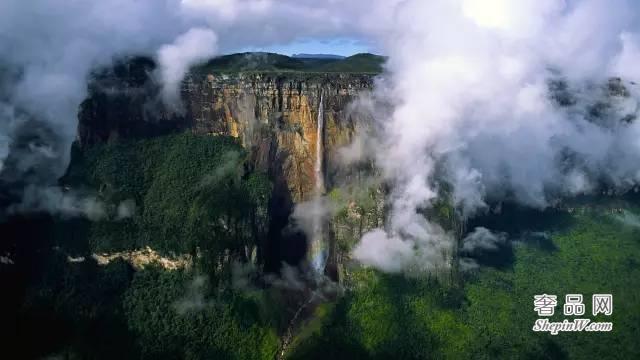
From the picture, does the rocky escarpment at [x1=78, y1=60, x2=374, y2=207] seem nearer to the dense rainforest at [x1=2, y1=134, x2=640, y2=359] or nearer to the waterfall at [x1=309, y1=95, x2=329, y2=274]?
the waterfall at [x1=309, y1=95, x2=329, y2=274]

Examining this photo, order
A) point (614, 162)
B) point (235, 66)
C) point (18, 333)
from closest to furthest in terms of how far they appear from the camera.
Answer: point (18, 333) → point (235, 66) → point (614, 162)

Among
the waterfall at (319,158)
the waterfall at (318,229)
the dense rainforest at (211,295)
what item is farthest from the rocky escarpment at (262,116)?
the dense rainforest at (211,295)

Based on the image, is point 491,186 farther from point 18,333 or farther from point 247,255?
point 18,333

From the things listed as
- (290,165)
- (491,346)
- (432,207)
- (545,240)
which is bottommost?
(491,346)

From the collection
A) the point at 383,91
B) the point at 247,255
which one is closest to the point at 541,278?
the point at 383,91
